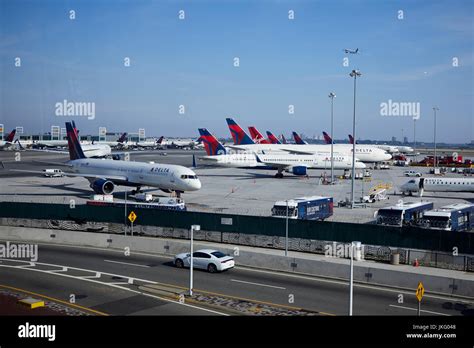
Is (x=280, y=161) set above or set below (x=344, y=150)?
below

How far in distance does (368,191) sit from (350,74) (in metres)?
20.4

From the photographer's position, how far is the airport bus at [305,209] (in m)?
41.5

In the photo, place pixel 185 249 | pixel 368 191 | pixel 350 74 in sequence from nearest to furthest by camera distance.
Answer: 1. pixel 185 249
2. pixel 350 74
3. pixel 368 191

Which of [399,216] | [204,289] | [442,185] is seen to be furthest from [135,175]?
[442,185]

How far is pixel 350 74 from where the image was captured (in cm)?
5300

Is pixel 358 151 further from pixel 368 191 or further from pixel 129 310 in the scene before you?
pixel 129 310

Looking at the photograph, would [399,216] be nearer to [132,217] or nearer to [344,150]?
[132,217]

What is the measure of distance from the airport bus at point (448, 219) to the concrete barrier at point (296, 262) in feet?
35.7

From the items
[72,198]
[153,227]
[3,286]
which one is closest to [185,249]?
[153,227]

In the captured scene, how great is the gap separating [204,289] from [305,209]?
20138 mm

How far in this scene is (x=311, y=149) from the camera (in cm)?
11050

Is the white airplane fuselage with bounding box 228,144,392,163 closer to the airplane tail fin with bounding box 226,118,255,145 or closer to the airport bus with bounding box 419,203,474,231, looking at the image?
the airplane tail fin with bounding box 226,118,255,145

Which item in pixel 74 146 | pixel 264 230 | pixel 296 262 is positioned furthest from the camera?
pixel 74 146

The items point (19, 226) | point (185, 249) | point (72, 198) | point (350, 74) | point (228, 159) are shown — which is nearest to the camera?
point (185, 249)
